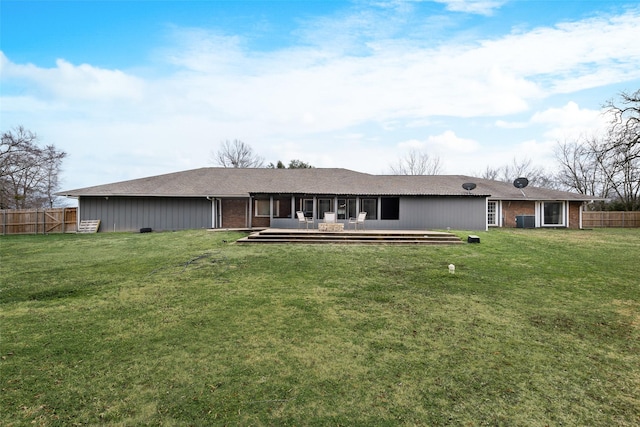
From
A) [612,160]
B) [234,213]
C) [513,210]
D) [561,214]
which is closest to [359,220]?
[234,213]

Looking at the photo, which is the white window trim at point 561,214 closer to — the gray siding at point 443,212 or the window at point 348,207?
the gray siding at point 443,212

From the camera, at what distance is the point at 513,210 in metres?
19.8

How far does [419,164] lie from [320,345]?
38644 mm

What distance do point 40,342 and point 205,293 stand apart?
248cm

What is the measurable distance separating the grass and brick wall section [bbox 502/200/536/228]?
12396 millimetres

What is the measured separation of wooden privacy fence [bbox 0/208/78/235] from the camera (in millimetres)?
17578

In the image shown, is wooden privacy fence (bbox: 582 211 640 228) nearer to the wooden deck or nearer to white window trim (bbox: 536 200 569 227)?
white window trim (bbox: 536 200 569 227)

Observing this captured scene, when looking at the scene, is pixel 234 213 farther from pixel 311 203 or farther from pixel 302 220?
pixel 302 220

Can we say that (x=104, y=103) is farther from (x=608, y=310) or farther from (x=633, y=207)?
(x=633, y=207)

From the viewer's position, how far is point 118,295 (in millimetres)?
5914

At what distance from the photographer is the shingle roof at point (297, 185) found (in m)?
16.7

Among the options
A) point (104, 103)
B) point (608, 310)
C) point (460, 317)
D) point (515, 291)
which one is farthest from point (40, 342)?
point (104, 103)

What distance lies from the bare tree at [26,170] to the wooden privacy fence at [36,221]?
7.87 m

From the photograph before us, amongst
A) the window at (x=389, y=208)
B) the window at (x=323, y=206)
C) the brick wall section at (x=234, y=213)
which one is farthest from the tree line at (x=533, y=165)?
the window at (x=389, y=208)
